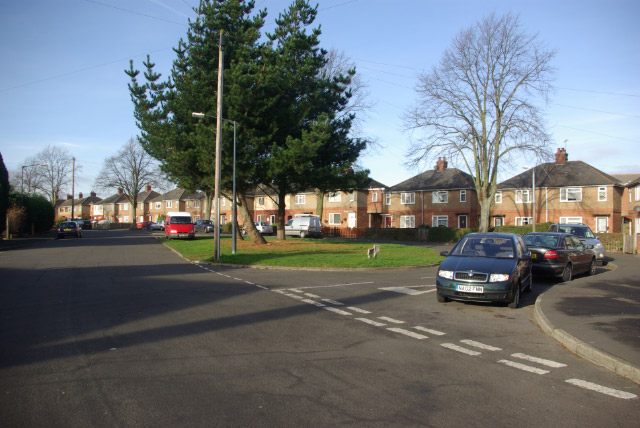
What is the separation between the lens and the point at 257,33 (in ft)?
87.5

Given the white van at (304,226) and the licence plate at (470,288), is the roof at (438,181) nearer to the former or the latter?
the white van at (304,226)

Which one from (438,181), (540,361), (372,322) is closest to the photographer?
(540,361)

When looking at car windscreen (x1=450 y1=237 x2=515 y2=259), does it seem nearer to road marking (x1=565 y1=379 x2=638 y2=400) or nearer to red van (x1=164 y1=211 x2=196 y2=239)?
road marking (x1=565 y1=379 x2=638 y2=400)

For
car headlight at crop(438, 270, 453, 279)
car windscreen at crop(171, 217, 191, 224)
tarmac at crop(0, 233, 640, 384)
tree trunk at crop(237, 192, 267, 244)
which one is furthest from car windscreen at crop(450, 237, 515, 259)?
car windscreen at crop(171, 217, 191, 224)

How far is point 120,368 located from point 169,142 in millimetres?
22400

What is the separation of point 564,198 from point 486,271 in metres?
43.9

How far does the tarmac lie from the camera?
5820mm

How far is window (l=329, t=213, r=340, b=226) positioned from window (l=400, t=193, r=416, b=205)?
8823 mm

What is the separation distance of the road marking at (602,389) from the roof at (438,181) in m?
46.4

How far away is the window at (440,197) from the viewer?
5256 cm

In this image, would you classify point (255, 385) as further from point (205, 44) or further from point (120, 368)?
point (205, 44)

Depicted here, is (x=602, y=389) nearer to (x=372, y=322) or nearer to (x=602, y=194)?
(x=372, y=322)

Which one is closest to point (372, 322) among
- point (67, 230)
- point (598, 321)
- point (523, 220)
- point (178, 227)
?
point (598, 321)

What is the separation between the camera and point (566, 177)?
48.2m
